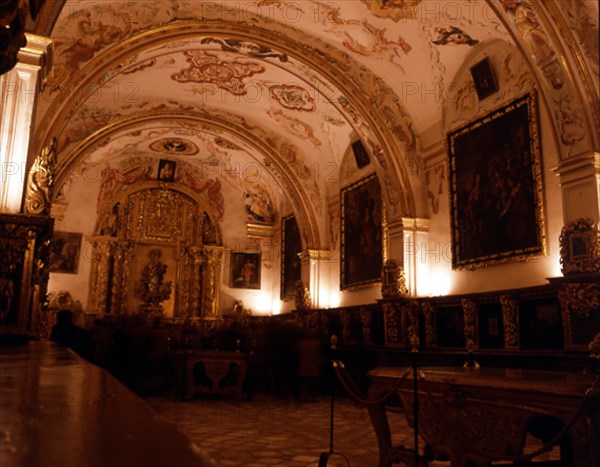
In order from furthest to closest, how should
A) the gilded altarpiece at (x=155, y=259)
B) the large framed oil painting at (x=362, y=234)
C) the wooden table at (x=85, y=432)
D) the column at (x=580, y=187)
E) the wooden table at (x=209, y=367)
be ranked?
1. the gilded altarpiece at (x=155, y=259)
2. the large framed oil painting at (x=362, y=234)
3. the wooden table at (x=209, y=367)
4. the column at (x=580, y=187)
5. the wooden table at (x=85, y=432)

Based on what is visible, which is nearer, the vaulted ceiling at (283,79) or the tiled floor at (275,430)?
the tiled floor at (275,430)

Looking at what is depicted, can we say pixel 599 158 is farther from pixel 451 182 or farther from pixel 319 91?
pixel 319 91

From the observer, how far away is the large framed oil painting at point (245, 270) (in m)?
21.5

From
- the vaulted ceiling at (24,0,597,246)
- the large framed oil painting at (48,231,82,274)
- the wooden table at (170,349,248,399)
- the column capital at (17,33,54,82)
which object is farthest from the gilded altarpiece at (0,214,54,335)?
the large framed oil painting at (48,231,82,274)

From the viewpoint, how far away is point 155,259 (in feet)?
68.1

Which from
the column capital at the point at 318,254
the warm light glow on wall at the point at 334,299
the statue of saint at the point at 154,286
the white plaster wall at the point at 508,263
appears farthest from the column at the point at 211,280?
the white plaster wall at the point at 508,263

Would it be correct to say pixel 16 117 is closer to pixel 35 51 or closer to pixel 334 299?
pixel 35 51

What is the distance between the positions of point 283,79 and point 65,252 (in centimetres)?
989

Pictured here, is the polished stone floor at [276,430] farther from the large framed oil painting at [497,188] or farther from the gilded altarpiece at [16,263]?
the large framed oil painting at [497,188]

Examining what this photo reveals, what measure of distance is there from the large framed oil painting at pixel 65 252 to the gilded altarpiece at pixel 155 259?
58cm

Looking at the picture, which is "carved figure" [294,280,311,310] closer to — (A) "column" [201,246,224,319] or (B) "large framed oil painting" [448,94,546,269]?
(A) "column" [201,246,224,319]

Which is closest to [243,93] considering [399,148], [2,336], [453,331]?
[399,148]

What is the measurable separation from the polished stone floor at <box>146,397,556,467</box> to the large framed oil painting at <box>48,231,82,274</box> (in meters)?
8.95

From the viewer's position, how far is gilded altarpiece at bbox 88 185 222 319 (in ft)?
64.8
